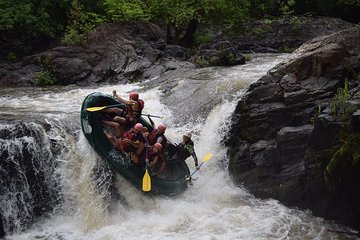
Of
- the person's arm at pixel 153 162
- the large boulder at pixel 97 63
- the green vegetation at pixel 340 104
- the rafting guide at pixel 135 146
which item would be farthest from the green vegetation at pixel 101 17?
the green vegetation at pixel 340 104

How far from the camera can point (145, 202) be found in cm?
671

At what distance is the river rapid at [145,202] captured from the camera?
595 cm

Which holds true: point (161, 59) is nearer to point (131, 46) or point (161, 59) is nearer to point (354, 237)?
point (131, 46)

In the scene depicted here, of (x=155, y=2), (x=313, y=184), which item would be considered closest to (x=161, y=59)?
(x=155, y=2)

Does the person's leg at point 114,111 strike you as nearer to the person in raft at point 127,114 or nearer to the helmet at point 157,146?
the person in raft at point 127,114

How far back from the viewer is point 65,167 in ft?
22.1

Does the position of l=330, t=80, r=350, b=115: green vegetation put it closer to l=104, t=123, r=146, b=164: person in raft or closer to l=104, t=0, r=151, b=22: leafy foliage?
l=104, t=123, r=146, b=164: person in raft

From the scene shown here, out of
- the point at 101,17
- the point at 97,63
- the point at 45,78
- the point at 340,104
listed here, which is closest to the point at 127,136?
the point at 340,104

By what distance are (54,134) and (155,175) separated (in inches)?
65.9

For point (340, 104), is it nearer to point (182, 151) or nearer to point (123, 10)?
point (182, 151)

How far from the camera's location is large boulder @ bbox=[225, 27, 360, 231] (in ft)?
20.2

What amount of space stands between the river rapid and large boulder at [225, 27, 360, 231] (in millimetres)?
238

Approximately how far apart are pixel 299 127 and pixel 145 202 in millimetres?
2595

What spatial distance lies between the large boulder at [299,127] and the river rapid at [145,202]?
238mm
